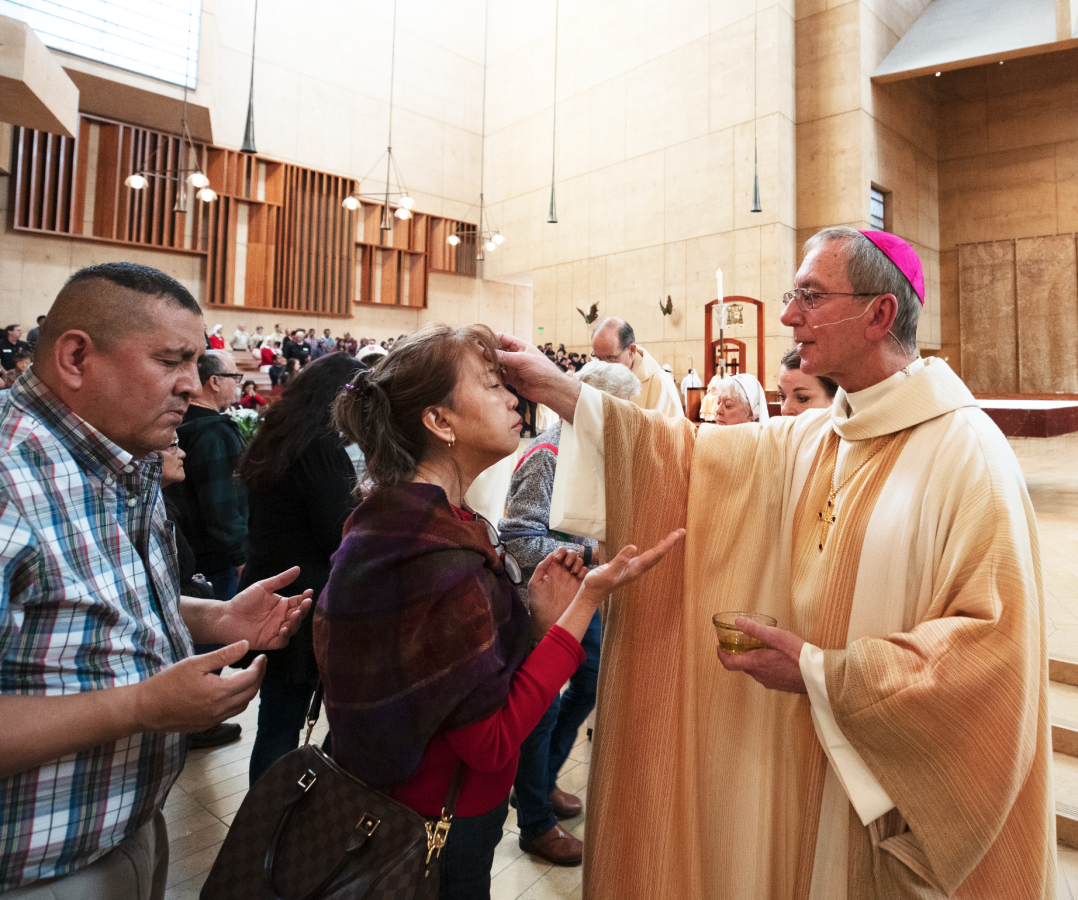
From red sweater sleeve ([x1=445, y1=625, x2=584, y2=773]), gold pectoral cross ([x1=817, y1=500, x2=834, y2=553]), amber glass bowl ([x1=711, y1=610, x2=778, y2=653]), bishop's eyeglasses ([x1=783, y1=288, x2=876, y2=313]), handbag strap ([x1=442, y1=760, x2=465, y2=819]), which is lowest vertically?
handbag strap ([x1=442, y1=760, x2=465, y2=819])

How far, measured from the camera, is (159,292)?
116 cm

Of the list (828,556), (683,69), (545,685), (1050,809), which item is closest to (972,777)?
(1050,809)

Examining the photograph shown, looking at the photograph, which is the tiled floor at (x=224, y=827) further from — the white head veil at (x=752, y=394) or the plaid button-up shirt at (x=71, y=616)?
the white head veil at (x=752, y=394)

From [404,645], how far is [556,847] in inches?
64.5

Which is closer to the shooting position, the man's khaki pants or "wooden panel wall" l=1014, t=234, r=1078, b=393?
the man's khaki pants

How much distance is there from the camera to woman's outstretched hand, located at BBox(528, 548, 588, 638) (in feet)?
4.59

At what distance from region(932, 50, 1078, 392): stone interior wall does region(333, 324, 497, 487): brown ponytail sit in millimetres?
15186

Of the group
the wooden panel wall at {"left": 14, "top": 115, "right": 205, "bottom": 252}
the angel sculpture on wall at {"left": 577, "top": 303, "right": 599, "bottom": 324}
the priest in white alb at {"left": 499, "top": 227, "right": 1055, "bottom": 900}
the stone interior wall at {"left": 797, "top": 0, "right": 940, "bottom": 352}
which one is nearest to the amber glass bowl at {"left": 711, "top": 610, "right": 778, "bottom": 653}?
the priest in white alb at {"left": 499, "top": 227, "right": 1055, "bottom": 900}

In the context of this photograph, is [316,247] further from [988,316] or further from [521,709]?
[521,709]

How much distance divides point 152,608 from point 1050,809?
1.72 meters

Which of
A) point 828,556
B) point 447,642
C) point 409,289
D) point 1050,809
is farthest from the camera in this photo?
point 409,289

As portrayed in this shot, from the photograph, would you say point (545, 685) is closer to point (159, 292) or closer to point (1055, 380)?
point (159, 292)

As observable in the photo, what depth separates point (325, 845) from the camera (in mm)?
1087

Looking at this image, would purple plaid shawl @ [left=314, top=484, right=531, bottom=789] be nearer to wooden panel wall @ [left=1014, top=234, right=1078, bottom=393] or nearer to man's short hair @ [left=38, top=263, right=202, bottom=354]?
man's short hair @ [left=38, top=263, right=202, bottom=354]
